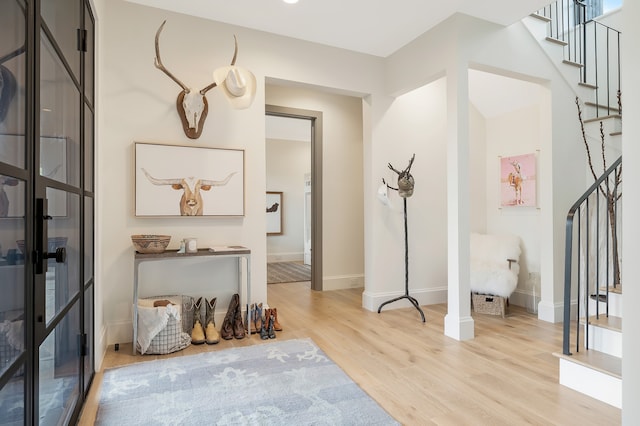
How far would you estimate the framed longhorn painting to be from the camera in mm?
3031

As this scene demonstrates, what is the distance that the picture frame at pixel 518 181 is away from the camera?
4.09 m

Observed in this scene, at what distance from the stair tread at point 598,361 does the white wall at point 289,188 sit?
6380mm

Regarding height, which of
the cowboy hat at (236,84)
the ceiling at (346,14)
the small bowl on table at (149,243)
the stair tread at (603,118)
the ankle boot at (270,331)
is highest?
the ceiling at (346,14)

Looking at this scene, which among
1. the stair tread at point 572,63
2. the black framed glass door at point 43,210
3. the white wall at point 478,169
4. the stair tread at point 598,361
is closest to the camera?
the black framed glass door at point 43,210

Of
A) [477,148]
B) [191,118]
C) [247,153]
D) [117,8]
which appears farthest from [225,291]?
[477,148]

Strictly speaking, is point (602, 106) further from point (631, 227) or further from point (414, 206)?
point (631, 227)

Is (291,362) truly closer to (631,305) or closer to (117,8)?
(631,305)

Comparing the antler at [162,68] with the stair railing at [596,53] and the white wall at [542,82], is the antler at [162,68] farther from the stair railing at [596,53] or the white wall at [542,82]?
the stair railing at [596,53]

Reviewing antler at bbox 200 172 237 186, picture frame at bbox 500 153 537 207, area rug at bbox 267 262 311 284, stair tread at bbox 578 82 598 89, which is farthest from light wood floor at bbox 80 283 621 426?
stair tread at bbox 578 82 598 89

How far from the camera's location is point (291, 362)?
102 inches

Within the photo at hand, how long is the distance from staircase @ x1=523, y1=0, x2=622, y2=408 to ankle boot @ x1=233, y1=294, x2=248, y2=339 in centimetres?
228

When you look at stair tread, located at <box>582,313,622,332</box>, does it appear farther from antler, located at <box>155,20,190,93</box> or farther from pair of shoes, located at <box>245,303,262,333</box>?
antler, located at <box>155,20,190,93</box>

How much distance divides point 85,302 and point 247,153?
178 centimetres

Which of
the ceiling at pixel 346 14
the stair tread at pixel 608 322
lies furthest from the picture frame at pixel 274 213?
the stair tread at pixel 608 322
